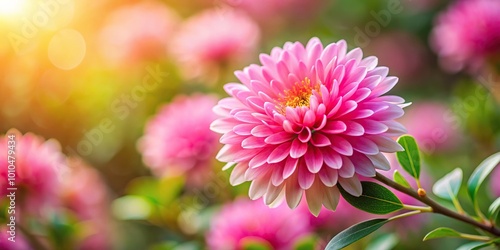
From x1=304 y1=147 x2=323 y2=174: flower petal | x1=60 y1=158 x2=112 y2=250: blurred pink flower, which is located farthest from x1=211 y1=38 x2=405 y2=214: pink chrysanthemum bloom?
x1=60 y1=158 x2=112 y2=250: blurred pink flower

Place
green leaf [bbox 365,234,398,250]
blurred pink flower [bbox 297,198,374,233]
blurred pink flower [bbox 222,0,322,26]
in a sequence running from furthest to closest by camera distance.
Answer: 1. blurred pink flower [bbox 222,0,322,26]
2. blurred pink flower [bbox 297,198,374,233]
3. green leaf [bbox 365,234,398,250]

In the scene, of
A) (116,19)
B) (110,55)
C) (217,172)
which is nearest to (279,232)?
(217,172)

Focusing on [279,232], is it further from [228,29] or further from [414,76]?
[414,76]

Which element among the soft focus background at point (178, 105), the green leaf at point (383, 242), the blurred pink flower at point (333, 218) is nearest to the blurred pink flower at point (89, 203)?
the soft focus background at point (178, 105)

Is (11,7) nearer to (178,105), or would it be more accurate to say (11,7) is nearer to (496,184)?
(178,105)

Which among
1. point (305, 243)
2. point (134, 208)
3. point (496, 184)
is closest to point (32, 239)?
point (134, 208)

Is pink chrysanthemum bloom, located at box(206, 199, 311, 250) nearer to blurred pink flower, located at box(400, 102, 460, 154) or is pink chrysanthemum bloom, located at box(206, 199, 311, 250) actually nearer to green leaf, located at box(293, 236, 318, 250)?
green leaf, located at box(293, 236, 318, 250)
